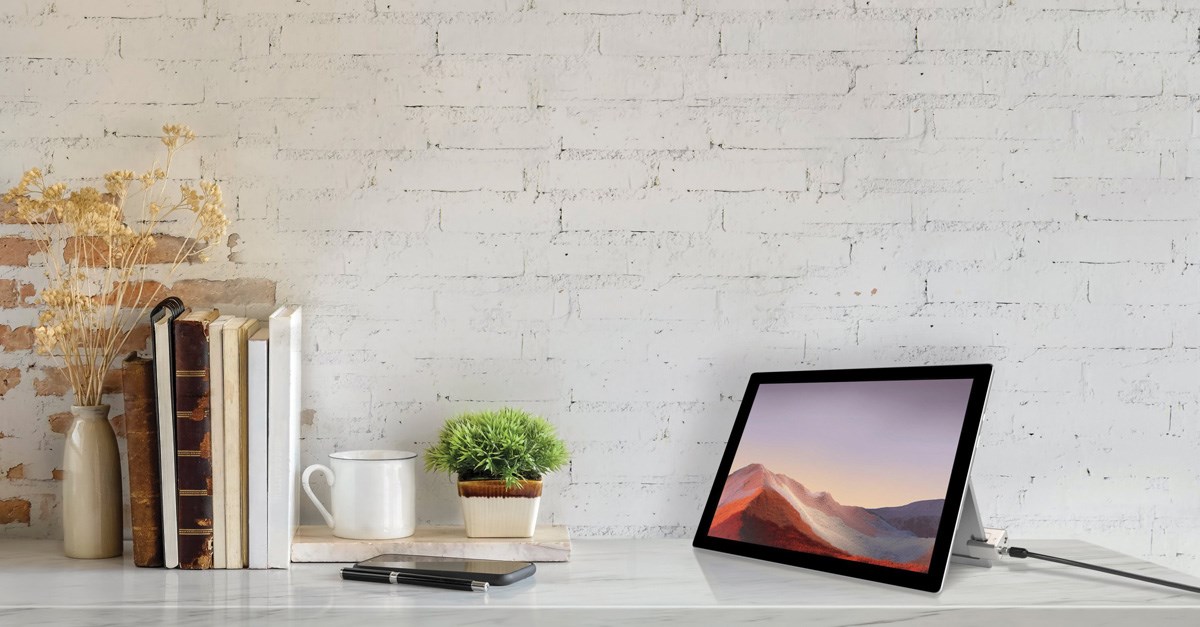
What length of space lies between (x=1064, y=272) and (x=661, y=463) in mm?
756

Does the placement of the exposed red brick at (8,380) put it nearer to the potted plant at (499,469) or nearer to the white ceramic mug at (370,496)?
the white ceramic mug at (370,496)

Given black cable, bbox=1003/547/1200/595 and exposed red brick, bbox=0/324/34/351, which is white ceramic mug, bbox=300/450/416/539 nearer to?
exposed red brick, bbox=0/324/34/351

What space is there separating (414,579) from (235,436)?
339mm

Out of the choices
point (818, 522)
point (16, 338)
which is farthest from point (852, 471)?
point (16, 338)

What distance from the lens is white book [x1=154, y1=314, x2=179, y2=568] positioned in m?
1.37

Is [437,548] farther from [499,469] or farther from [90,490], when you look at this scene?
[90,490]

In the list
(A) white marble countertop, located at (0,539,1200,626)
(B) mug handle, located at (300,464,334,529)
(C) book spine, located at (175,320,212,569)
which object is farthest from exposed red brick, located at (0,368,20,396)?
(B) mug handle, located at (300,464,334,529)

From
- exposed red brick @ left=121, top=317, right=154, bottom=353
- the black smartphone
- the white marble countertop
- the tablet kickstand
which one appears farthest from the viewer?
exposed red brick @ left=121, top=317, right=154, bottom=353

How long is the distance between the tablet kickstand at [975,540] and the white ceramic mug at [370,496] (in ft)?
2.67

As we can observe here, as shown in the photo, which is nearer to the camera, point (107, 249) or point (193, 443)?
point (193, 443)

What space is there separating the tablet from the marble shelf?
25 cm

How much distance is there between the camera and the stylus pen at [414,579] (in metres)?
1.26

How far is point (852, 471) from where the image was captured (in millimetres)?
1434

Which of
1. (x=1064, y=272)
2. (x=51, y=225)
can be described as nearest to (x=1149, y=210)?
(x=1064, y=272)
